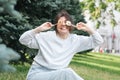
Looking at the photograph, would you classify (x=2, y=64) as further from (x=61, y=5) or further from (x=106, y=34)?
(x=106, y=34)

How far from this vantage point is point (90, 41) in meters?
4.22

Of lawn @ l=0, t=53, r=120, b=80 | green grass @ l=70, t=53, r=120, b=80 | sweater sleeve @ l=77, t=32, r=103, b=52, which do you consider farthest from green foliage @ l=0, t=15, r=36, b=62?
sweater sleeve @ l=77, t=32, r=103, b=52

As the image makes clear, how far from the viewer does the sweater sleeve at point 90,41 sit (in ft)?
13.7

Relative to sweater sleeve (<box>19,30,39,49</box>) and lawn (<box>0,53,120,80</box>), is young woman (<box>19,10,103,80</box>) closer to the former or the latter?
sweater sleeve (<box>19,30,39,49</box>)

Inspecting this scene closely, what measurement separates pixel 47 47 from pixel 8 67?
259 centimetres

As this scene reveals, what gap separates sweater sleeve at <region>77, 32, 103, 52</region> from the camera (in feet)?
13.7

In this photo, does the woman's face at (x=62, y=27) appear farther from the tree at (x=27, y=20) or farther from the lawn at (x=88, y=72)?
the tree at (x=27, y=20)

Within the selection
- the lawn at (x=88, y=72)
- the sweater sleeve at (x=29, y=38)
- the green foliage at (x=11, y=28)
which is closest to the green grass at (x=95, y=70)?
the lawn at (x=88, y=72)

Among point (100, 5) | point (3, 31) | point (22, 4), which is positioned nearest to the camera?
point (3, 31)

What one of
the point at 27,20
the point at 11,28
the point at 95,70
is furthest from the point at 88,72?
the point at 11,28

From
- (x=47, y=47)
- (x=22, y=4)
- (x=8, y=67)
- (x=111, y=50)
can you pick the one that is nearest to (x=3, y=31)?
(x=22, y=4)

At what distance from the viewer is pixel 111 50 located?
59500 mm

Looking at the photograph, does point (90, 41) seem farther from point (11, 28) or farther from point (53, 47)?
point (11, 28)

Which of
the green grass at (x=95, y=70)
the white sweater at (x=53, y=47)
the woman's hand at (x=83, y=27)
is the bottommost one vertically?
the green grass at (x=95, y=70)
